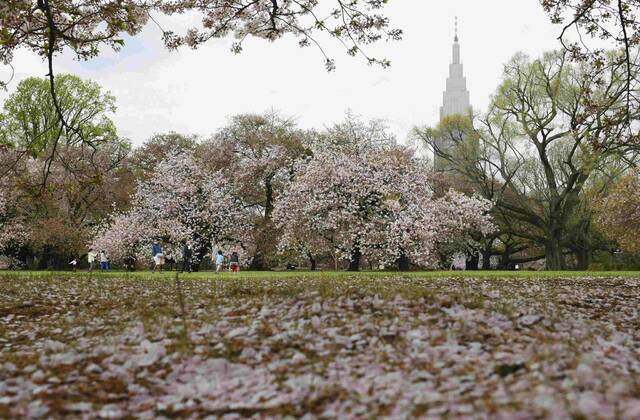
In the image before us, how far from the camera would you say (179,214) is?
45125 mm

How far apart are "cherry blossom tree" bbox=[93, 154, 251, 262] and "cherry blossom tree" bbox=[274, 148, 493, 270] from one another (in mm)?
7065

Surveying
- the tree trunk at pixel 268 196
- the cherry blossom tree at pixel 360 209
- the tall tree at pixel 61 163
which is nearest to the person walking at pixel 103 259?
the tall tree at pixel 61 163

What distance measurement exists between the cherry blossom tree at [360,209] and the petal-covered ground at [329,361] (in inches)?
1020

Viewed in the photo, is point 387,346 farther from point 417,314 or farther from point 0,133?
point 0,133

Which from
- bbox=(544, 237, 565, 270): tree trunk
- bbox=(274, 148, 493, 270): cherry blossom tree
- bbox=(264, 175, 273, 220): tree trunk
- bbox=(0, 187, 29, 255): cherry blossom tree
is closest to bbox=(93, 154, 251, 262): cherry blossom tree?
bbox=(264, 175, 273, 220): tree trunk

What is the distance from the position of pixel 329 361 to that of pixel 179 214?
1546 inches

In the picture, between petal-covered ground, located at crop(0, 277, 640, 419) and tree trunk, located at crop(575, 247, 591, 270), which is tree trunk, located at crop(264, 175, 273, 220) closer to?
tree trunk, located at crop(575, 247, 591, 270)

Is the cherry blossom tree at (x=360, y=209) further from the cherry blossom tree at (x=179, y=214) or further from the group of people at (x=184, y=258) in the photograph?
the cherry blossom tree at (x=179, y=214)

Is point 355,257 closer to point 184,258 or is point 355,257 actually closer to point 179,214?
point 184,258

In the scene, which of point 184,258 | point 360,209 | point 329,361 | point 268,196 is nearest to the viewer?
point 329,361

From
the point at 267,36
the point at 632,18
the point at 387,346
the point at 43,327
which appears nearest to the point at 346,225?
the point at 267,36

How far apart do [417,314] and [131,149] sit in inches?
2359

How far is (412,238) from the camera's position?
39000 mm

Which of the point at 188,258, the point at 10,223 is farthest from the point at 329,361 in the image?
the point at 10,223
